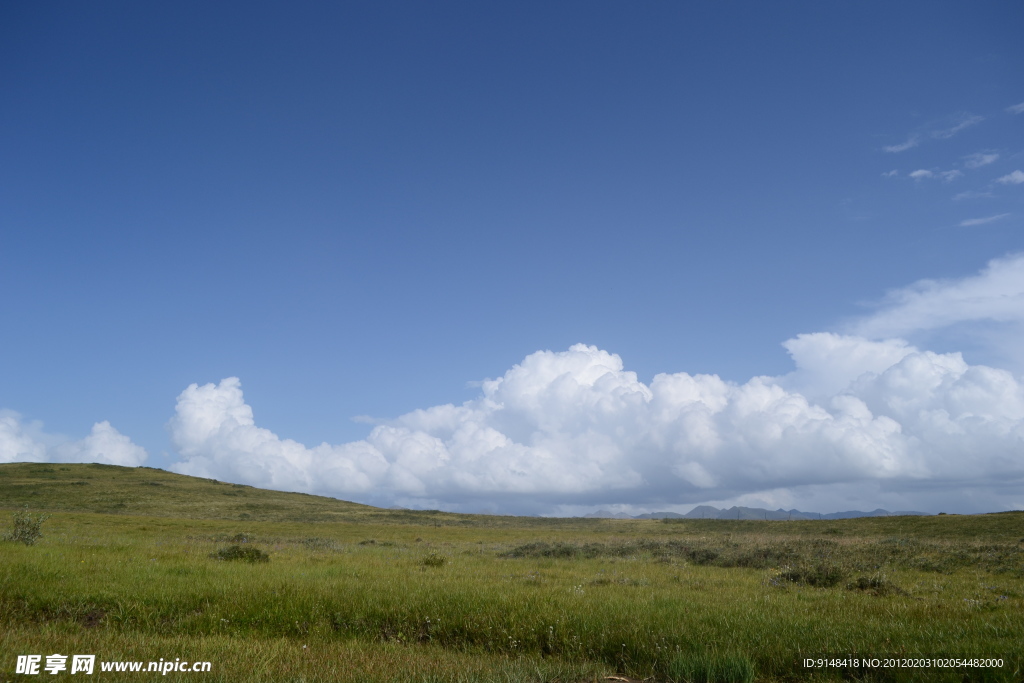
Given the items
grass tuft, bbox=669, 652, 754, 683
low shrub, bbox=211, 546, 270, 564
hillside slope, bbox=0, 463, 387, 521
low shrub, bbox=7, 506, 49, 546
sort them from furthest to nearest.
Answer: hillside slope, bbox=0, 463, 387, 521
low shrub, bbox=7, 506, 49, 546
low shrub, bbox=211, 546, 270, 564
grass tuft, bbox=669, 652, 754, 683

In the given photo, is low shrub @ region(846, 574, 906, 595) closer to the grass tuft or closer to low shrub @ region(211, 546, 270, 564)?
the grass tuft

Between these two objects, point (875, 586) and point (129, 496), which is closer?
point (875, 586)

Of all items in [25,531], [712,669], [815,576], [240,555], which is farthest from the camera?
[25,531]

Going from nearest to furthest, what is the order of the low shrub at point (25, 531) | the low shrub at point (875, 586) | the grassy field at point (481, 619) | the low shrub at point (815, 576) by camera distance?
the grassy field at point (481, 619) → the low shrub at point (875, 586) → the low shrub at point (815, 576) → the low shrub at point (25, 531)

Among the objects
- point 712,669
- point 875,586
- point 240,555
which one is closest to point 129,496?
point 240,555

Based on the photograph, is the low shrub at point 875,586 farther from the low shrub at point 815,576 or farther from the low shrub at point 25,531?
the low shrub at point 25,531

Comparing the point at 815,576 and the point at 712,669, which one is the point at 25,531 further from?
the point at 815,576

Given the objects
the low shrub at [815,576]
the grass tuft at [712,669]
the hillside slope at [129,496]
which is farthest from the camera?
the hillside slope at [129,496]

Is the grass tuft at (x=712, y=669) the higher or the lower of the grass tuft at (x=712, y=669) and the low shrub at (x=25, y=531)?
the higher

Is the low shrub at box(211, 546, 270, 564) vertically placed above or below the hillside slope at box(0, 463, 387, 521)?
above

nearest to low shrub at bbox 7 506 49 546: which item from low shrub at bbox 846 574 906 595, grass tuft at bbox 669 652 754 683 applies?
grass tuft at bbox 669 652 754 683

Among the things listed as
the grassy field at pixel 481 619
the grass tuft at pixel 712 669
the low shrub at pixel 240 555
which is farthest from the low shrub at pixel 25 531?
the grass tuft at pixel 712 669

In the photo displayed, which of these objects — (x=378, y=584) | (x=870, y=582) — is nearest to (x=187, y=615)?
(x=378, y=584)

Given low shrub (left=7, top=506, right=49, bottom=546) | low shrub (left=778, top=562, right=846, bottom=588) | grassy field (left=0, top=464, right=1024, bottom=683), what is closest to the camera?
grassy field (left=0, top=464, right=1024, bottom=683)
